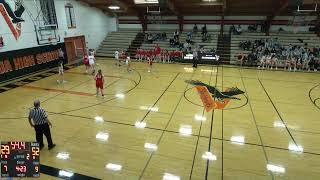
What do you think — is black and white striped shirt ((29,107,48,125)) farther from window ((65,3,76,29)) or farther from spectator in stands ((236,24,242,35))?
spectator in stands ((236,24,242,35))

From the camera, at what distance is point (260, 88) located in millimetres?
12266

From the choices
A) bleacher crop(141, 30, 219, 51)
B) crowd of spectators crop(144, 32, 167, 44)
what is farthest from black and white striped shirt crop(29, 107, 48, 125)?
crowd of spectators crop(144, 32, 167, 44)

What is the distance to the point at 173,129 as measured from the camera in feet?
25.1

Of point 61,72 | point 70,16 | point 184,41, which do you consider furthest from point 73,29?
point 184,41

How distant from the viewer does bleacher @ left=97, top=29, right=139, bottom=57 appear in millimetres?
21784

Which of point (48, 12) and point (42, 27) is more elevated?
point (48, 12)

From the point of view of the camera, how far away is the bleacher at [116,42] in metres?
21.8

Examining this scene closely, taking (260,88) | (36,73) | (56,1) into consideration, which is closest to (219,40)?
(260,88)

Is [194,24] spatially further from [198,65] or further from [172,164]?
[172,164]

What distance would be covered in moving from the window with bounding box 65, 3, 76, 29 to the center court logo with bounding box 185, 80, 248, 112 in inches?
461

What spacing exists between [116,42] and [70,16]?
5125 mm

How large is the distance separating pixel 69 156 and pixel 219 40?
17.1m
